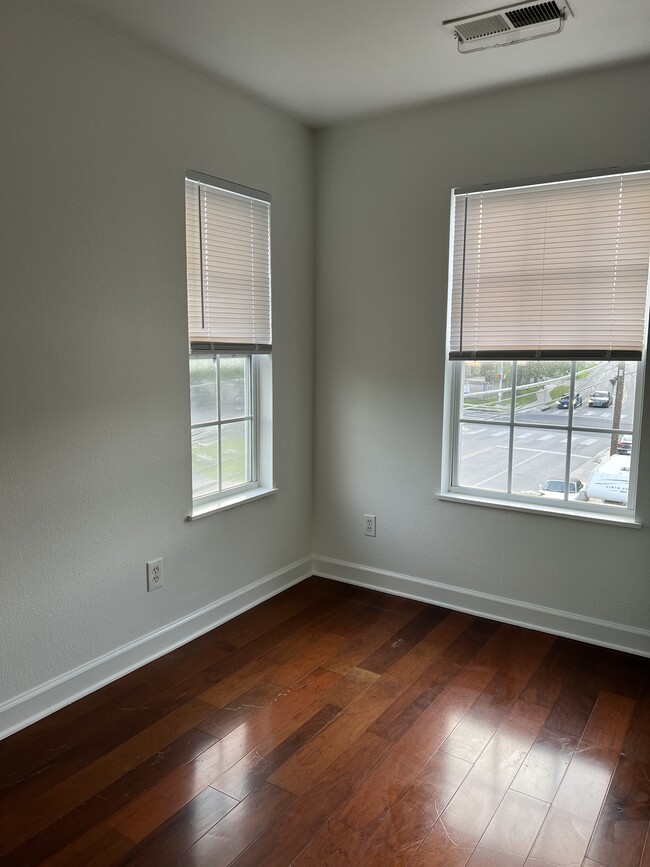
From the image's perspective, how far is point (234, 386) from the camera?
332cm

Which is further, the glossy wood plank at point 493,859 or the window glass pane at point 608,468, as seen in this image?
the window glass pane at point 608,468

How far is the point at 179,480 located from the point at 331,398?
3.87 ft

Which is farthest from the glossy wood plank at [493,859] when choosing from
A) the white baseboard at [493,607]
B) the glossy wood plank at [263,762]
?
the white baseboard at [493,607]

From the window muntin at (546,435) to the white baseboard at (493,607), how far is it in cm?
55

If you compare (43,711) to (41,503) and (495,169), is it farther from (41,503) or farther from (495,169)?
(495,169)

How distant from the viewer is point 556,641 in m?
3.12

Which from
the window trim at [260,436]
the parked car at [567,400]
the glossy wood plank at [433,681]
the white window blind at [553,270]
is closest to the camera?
the glossy wood plank at [433,681]

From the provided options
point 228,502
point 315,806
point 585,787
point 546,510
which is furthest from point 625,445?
point 315,806

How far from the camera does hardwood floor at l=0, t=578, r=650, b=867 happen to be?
73.6 inches

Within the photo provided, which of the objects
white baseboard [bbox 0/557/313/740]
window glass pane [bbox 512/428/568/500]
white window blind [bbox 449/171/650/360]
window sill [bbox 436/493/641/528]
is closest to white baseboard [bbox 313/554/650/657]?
white baseboard [bbox 0/557/313/740]

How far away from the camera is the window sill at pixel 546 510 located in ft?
9.74

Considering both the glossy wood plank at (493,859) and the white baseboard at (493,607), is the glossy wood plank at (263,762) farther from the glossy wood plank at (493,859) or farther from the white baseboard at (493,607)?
the white baseboard at (493,607)

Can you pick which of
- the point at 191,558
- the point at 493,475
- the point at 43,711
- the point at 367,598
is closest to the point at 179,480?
the point at 191,558

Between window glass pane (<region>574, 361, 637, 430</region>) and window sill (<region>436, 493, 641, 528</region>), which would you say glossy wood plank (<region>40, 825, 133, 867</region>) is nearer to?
window sill (<region>436, 493, 641, 528</region>)
